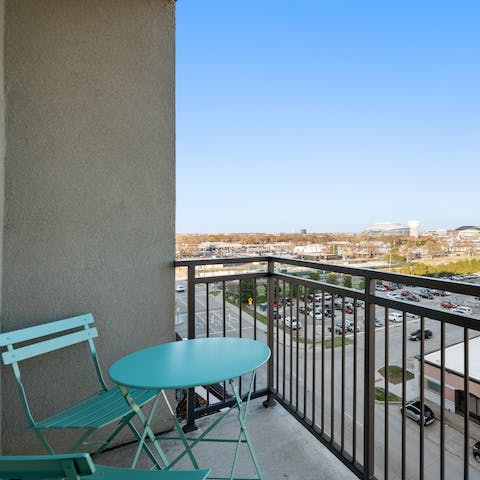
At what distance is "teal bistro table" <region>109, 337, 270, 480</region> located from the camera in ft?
4.52

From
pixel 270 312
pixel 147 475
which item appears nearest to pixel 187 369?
pixel 147 475

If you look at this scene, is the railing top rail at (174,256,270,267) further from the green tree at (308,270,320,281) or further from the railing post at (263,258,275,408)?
the green tree at (308,270,320,281)

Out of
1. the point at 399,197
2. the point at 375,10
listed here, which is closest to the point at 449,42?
the point at 375,10

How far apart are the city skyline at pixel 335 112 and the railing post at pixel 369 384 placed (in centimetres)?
187

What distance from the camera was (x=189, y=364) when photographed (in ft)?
5.09

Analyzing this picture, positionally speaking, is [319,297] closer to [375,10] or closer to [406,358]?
[406,358]

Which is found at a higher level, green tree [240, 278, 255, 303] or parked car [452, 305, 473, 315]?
parked car [452, 305, 473, 315]

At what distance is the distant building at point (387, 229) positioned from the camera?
3.28m

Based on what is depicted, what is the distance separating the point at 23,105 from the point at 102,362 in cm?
173

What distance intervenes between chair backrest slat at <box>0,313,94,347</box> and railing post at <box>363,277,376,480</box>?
1.65 metres

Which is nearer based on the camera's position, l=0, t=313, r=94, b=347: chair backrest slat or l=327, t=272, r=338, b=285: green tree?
l=0, t=313, r=94, b=347: chair backrest slat

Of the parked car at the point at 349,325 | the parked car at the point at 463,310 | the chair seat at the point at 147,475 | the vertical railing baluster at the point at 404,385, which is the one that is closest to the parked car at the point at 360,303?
the parked car at the point at 349,325

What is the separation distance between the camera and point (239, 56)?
6996 mm

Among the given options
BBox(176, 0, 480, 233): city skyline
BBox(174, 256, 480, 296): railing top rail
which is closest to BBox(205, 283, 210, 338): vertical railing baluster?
BBox(174, 256, 480, 296): railing top rail
